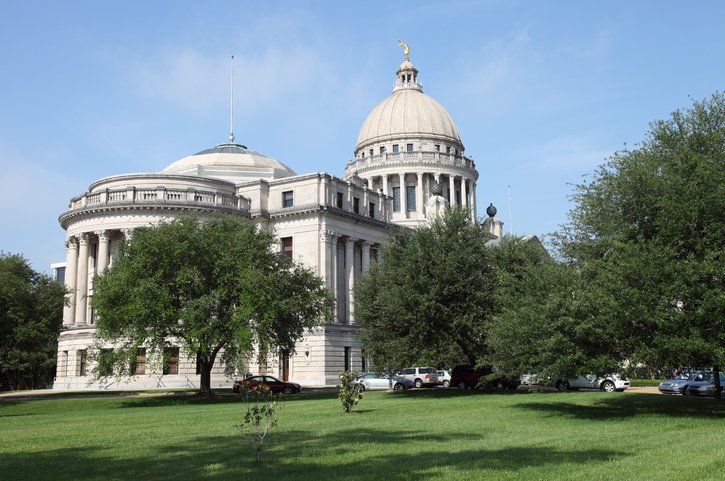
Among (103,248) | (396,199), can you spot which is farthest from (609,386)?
(396,199)

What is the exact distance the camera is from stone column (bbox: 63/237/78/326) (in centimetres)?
6066

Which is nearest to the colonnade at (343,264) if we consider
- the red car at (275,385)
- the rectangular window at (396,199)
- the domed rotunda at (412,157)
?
the red car at (275,385)

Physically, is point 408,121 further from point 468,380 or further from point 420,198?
point 468,380

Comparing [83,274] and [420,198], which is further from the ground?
[420,198]

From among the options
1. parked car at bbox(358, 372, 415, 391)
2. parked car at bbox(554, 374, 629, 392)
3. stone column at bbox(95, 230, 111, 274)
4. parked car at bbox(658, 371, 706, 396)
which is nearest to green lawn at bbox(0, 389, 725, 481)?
parked car at bbox(554, 374, 629, 392)

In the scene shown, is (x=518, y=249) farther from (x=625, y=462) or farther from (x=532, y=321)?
(x=625, y=462)

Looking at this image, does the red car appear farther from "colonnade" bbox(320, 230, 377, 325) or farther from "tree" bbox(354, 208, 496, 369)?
"colonnade" bbox(320, 230, 377, 325)

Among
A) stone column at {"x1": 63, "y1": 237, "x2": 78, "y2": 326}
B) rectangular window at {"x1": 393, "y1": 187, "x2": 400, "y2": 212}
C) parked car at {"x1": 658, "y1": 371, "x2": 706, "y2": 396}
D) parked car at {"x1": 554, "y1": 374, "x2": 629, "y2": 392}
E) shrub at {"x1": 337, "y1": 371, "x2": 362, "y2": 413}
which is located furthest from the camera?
rectangular window at {"x1": 393, "y1": 187, "x2": 400, "y2": 212}

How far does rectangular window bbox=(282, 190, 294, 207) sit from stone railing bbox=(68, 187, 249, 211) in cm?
578

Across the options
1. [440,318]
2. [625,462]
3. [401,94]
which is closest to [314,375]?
[440,318]

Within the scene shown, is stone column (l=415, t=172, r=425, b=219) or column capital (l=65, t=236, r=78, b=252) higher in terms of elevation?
stone column (l=415, t=172, r=425, b=219)

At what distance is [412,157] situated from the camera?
311 ft

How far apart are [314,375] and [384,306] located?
75.8 ft

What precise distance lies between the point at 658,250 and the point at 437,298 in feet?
46.4
